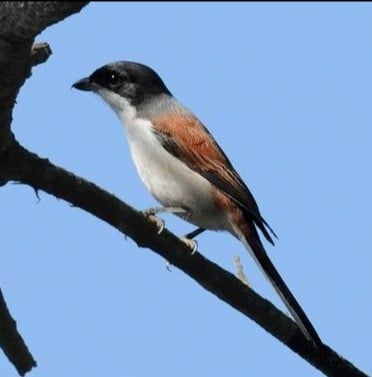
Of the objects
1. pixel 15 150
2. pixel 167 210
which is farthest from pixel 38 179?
pixel 167 210

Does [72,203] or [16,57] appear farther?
[72,203]

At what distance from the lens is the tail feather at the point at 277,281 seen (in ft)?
19.9

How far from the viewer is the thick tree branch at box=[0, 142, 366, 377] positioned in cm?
517

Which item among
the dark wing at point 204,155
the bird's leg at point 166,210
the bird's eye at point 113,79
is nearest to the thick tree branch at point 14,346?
the bird's leg at point 166,210

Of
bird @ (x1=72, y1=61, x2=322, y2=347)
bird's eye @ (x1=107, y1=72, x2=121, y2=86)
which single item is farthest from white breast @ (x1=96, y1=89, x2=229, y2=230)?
bird's eye @ (x1=107, y1=72, x2=121, y2=86)

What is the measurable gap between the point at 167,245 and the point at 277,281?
4.43 feet

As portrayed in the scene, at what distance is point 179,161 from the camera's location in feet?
26.1

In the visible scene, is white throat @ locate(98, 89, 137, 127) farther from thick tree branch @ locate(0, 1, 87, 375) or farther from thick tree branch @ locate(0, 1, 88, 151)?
thick tree branch @ locate(0, 1, 88, 151)

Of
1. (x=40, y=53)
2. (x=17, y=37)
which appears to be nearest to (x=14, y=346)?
(x=40, y=53)

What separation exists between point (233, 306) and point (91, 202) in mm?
1106

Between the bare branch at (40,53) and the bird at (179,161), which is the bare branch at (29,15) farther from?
the bird at (179,161)

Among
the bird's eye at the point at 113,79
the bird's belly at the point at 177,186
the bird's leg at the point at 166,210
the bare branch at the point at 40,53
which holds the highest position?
the bird's eye at the point at 113,79

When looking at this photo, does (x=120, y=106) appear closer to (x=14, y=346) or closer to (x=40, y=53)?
(x=40, y=53)

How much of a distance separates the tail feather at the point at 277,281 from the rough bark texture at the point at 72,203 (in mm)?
76
